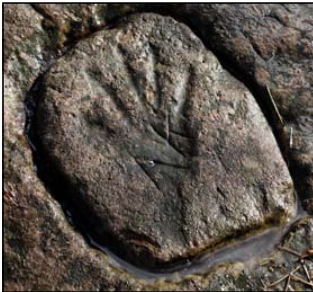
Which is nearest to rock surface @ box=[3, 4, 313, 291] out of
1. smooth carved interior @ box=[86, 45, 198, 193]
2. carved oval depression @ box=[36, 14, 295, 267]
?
carved oval depression @ box=[36, 14, 295, 267]

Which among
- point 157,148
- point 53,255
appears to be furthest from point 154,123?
point 53,255

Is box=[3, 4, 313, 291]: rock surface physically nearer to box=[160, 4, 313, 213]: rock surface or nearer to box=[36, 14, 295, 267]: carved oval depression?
box=[36, 14, 295, 267]: carved oval depression

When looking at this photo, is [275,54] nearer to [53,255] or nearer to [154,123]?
[154,123]

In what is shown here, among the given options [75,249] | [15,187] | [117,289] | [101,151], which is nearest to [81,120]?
[101,151]

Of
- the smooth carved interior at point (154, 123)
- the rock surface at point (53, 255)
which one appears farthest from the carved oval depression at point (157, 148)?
the rock surface at point (53, 255)

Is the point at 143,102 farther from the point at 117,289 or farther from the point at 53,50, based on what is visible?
the point at 117,289
